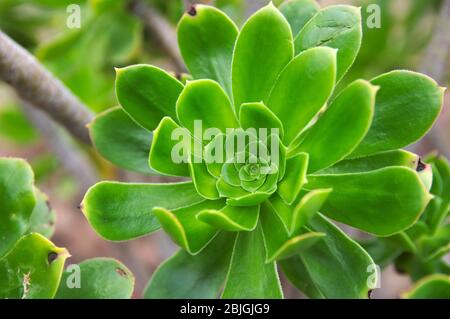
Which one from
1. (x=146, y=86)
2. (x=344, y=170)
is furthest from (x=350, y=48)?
(x=146, y=86)

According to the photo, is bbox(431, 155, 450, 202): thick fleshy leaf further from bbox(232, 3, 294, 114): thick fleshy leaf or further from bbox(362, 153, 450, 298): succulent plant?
bbox(232, 3, 294, 114): thick fleshy leaf

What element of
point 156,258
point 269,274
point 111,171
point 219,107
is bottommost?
point 156,258

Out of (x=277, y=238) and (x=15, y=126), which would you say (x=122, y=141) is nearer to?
(x=277, y=238)

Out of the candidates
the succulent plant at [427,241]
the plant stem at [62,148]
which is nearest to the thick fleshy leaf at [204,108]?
the succulent plant at [427,241]

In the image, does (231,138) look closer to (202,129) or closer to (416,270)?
(202,129)

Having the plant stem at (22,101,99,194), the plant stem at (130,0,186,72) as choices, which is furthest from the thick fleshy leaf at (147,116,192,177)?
the plant stem at (22,101,99,194)
